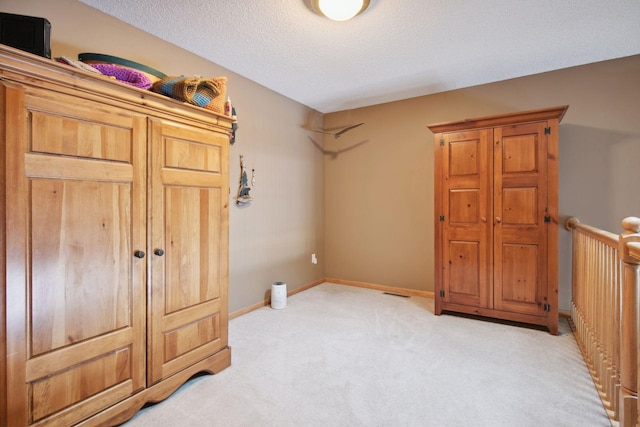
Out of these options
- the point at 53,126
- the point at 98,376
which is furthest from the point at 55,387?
the point at 53,126

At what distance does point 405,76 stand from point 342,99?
0.93 m

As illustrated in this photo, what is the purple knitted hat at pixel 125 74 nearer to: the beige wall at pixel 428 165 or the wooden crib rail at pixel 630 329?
the wooden crib rail at pixel 630 329

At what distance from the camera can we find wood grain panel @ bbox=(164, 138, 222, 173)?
1763 millimetres

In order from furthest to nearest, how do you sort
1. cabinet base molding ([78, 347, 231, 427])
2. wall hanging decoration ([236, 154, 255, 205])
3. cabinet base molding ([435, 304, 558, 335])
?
wall hanging decoration ([236, 154, 255, 205]) < cabinet base molding ([435, 304, 558, 335]) < cabinet base molding ([78, 347, 231, 427])

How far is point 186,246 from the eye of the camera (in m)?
1.85

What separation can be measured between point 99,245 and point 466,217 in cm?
294

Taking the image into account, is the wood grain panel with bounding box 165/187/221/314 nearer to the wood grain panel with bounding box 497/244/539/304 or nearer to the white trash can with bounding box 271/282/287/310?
the white trash can with bounding box 271/282/287/310

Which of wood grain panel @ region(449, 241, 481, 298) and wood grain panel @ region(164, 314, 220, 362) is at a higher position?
wood grain panel @ region(449, 241, 481, 298)

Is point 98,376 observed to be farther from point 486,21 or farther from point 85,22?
point 486,21

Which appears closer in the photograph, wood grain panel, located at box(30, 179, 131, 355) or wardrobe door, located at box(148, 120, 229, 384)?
wood grain panel, located at box(30, 179, 131, 355)

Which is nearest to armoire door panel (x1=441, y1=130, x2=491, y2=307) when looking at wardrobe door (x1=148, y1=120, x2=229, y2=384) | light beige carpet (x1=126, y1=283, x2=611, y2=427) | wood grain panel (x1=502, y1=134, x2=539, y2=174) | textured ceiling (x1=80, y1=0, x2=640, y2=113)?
wood grain panel (x1=502, y1=134, x2=539, y2=174)

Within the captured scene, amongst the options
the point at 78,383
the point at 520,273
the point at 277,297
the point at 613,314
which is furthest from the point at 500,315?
the point at 78,383

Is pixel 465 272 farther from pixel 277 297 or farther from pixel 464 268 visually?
pixel 277 297

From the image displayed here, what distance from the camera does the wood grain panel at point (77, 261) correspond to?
4.18 ft
